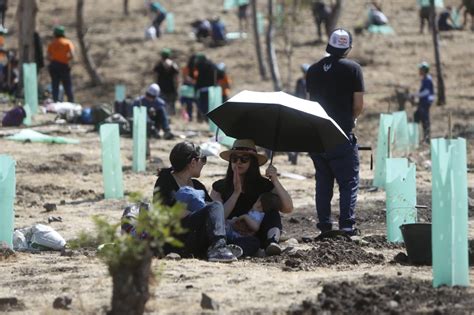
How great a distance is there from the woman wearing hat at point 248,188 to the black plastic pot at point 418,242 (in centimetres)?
117

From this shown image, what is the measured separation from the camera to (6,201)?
11.0 metres

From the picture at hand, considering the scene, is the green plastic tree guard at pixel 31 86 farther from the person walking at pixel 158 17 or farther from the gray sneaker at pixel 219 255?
the person walking at pixel 158 17

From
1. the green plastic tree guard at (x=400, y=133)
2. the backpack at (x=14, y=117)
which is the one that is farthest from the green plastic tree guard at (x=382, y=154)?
the backpack at (x=14, y=117)

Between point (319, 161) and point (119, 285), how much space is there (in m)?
4.29

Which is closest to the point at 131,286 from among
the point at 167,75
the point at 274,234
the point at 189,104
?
the point at 274,234

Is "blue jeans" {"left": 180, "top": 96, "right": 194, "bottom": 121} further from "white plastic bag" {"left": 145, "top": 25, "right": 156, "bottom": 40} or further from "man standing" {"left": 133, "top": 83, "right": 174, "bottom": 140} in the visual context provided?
"white plastic bag" {"left": 145, "top": 25, "right": 156, "bottom": 40}

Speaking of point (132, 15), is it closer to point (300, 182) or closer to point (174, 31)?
point (174, 31)

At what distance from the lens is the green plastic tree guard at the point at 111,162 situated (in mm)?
15562

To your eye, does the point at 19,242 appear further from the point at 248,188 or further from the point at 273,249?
the point at 273,249

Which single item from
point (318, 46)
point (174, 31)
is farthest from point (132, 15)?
point (318, 46)

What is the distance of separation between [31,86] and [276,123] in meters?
14.1

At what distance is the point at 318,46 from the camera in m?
41.2

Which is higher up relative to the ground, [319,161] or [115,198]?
[319,161]

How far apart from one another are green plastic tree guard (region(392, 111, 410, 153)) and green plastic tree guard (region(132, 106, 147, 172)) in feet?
12.2
